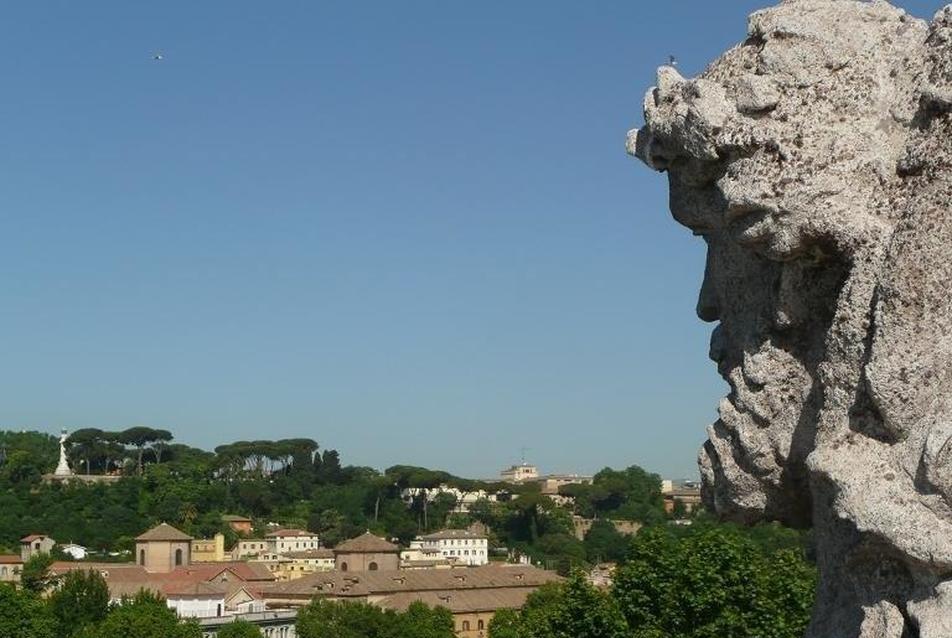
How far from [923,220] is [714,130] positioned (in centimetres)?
63

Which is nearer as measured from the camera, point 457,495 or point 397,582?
point 397,582

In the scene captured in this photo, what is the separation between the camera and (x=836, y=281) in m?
3.99

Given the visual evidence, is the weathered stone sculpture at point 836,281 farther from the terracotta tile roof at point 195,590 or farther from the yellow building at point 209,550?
the yellow building at point 209,550

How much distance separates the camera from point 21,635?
5097 cm

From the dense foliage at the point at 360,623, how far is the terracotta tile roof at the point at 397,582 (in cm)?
901

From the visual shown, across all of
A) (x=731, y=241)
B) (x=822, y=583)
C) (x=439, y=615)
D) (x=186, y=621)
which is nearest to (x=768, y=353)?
(x=731, y=241)

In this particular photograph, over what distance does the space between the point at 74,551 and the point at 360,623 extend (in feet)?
136

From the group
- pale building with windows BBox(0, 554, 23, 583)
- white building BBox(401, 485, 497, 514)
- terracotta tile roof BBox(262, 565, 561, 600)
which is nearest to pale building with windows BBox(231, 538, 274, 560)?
pale building with windows BBox(0, 554, 23, 583)

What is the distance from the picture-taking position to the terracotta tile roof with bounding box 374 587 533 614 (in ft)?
229

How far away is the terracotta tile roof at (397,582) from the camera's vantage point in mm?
71938

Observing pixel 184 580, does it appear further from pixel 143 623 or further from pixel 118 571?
pixel 143 623

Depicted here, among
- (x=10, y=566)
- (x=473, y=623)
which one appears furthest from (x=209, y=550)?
(x=473, y=623)

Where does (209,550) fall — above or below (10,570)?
above

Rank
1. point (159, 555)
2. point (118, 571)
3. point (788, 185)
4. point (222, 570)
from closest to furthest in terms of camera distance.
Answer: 1. point (788, 185)
2. point (118, 571)
3. point (222, 570)
4. point (159, 555)
